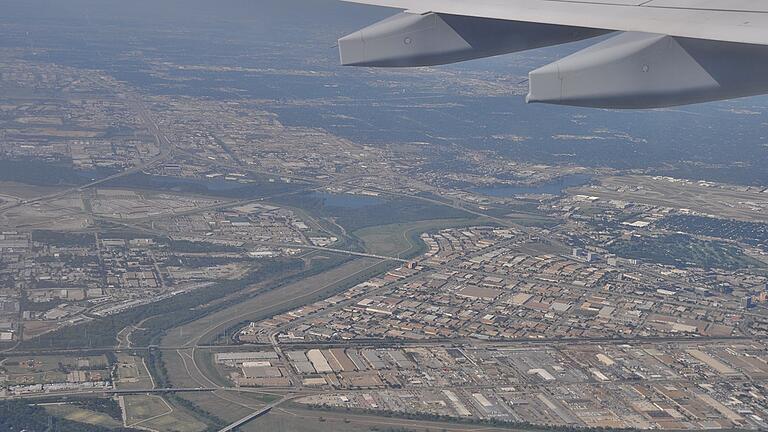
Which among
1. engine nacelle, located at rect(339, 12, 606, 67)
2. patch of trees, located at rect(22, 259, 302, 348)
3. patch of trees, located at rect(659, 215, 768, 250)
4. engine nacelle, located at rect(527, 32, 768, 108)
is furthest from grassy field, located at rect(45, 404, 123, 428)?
patch of trees, located at rect(659, 215, 768, 250)

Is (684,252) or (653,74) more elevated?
(653,74)

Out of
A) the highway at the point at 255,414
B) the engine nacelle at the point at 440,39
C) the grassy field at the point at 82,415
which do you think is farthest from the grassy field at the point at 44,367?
the engine nacelle at the point at 440,39

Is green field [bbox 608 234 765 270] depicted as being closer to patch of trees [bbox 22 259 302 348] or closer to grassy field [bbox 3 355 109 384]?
patch of trees [bbox 22 259 302 348]

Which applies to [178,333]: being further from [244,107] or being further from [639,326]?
[244,107]

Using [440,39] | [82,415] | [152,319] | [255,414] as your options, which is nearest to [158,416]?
[82,415]

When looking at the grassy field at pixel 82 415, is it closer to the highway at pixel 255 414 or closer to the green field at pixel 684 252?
the highway at pixel 255 414

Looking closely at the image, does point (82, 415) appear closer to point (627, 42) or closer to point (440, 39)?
point (440, 39)

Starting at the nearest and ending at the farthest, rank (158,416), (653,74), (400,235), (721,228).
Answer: (653,74) → (158,416) → (400,235) → (721,228)
